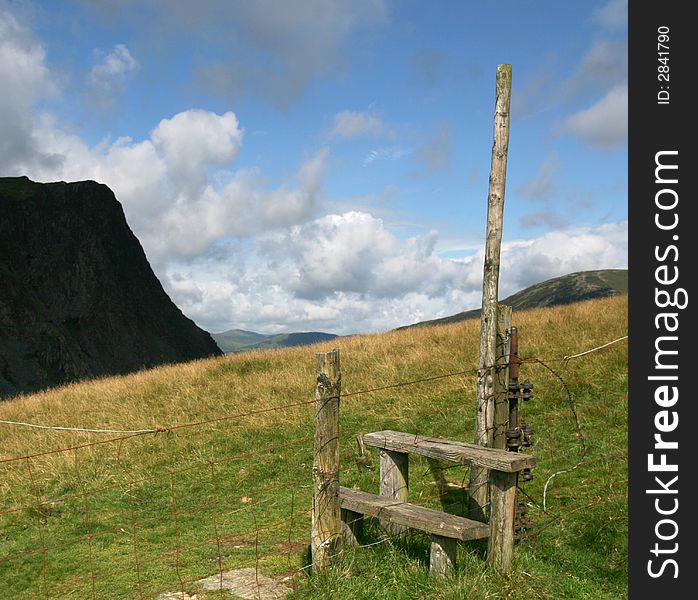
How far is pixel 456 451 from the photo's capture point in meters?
6.12

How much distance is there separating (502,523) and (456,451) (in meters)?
0.78

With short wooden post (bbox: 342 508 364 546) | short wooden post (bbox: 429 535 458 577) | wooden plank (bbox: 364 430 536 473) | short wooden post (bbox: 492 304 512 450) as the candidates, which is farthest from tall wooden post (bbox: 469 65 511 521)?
short wooden post (bbox: 429 535 458 577)

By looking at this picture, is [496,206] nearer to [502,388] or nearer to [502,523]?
[502,388]

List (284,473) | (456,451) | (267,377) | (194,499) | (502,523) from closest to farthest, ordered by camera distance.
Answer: (502,523) → (456,451) → (194,499) → (284,473) → (267,377)

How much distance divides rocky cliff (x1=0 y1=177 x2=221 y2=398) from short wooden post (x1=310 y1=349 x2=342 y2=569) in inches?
1606

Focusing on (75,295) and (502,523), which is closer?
(502,523)

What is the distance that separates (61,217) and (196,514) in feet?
186

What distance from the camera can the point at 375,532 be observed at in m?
6.50

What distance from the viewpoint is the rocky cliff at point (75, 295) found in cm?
4588

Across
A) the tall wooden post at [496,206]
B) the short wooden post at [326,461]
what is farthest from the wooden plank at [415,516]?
the tall wooden post at [496,206]

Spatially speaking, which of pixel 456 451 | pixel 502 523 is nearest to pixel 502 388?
pixel 456 451
